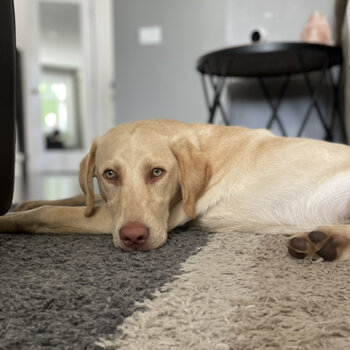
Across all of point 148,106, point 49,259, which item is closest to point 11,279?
point 49,259

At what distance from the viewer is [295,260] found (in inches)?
49.9

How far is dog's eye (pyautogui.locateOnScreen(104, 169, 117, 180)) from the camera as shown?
1.57 meters

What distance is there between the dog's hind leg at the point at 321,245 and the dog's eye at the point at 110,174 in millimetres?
652

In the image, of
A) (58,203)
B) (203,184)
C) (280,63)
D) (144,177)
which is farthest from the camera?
(280,63)

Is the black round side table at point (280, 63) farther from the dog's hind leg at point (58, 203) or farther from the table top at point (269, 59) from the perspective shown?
the dog's hind leg at point (58, 203)

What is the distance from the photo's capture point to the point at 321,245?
50.4 inches

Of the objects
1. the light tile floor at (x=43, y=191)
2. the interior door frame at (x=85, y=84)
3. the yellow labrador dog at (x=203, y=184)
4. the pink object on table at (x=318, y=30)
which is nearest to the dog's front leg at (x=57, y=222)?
the yellow labrador dog at (x=203, y=184)

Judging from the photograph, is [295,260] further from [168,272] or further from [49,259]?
[49,259]

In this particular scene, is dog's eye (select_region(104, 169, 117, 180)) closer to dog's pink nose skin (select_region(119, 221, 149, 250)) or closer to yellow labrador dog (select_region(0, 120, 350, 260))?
yellow labrador dog (select_region(0, 120, 350, 260))

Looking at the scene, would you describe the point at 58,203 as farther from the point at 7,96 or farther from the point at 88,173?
the point at 7,96

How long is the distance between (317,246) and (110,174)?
745 mm

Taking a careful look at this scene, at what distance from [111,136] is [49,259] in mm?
541

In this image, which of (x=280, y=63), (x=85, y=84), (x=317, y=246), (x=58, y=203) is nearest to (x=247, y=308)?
(x=317, y=246)

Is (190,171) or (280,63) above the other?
(280,63)
